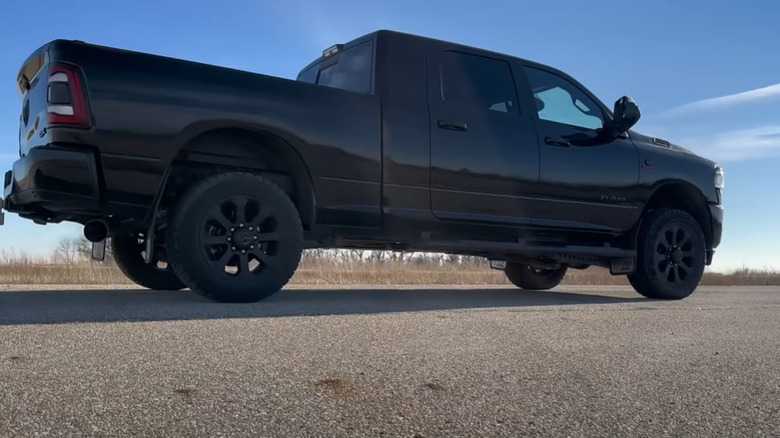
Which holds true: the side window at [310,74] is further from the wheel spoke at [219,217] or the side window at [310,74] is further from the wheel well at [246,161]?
the wheel spoke at [219,217]

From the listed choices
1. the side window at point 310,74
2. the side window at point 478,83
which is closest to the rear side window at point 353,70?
the side window at point 310,74

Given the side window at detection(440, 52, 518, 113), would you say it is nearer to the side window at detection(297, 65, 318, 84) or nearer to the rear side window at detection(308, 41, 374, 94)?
the rear side window at detection(308, 41, 374, 94)

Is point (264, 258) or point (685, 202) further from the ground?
point (685, 202)

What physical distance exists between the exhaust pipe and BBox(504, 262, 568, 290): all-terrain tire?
4.45 m

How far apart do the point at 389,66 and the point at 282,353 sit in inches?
120

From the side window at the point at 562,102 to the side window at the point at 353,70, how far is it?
150 centimetres

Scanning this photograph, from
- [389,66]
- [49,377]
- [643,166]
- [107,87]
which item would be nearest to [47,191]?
[107,87]

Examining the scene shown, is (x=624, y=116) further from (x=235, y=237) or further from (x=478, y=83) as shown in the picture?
(x=235, y=237)

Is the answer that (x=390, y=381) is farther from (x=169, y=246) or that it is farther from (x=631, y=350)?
(x=169, y=246)

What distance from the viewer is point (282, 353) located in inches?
112

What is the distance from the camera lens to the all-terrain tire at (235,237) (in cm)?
437

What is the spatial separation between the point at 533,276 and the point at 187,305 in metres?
4.51

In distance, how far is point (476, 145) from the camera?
18.0ft

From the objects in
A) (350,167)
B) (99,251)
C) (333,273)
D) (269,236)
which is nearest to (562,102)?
(350,167)
